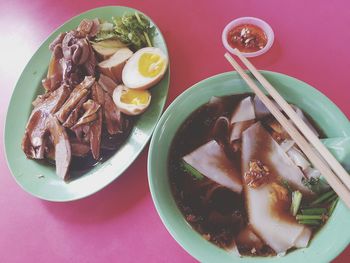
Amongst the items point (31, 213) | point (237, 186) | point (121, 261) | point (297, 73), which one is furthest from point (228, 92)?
point (31, 213)

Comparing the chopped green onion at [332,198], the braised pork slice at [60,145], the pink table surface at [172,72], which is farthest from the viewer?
the braised pork slice at [60,145]

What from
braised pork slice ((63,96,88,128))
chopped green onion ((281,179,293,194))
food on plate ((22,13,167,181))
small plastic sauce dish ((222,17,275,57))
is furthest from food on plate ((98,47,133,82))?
chopped green onion ((281,179,293,194))

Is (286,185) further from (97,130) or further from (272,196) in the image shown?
(97,130)

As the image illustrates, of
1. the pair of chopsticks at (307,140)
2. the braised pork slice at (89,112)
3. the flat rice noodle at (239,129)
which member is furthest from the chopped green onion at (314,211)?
the braised pork slice at (89,112)

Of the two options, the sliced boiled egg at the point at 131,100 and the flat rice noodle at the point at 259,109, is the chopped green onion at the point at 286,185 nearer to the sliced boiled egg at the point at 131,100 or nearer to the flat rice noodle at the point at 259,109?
the flat rice noodle at the point at 259,109

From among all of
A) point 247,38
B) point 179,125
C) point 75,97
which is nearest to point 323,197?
point 179,125

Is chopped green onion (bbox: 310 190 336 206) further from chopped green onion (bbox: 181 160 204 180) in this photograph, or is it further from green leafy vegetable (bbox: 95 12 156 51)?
green leafy vegetable (bbox: 95 12 156 51)

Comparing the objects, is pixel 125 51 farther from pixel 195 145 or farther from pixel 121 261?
pixel 121 261
